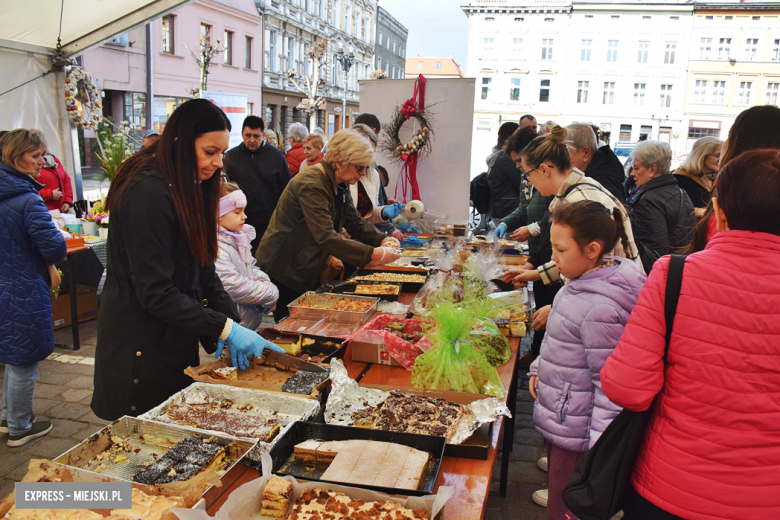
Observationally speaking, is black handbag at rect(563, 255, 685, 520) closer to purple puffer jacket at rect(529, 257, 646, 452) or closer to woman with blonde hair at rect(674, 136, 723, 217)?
purple puffer jacket at rect(529, 257, 646, 452)

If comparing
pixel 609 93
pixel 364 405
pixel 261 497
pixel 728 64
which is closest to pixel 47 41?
pixel 364 405

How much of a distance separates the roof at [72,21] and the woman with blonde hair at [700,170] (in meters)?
4.80

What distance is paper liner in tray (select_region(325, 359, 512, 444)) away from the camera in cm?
171

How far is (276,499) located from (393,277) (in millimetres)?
2416

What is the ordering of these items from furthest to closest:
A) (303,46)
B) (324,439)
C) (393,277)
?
(303,46) < (393,277) < (324,439)

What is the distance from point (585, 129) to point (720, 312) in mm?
2727

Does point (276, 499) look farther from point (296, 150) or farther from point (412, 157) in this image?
point (296, 150)

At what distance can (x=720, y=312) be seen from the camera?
127cm

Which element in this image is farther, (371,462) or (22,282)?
(22,282)

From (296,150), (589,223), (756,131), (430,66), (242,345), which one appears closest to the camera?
(589,223)

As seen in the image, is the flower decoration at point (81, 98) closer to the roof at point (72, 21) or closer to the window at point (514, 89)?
the roof at point (72, 21)

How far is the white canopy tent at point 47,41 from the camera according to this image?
4902mm

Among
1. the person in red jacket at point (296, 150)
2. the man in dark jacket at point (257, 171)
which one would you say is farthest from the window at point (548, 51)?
the man in dark jacket at point (257, 171)

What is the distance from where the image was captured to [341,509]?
1.29 m
